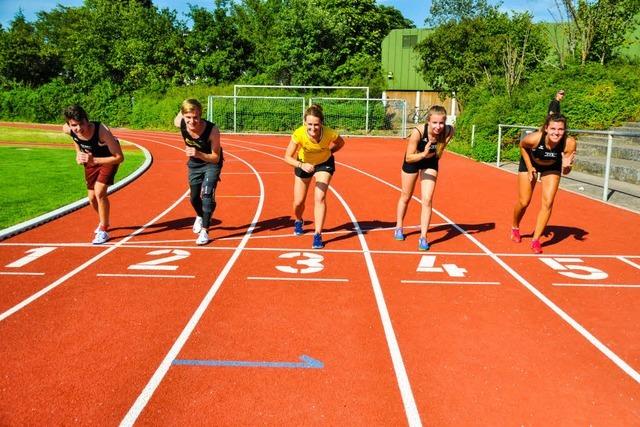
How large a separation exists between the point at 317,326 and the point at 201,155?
328 cm

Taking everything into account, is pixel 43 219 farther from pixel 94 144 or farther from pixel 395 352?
pixel 395 352

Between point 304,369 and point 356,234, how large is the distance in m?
4.39

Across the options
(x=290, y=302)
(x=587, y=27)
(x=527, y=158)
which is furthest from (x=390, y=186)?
(x=587, y=27)

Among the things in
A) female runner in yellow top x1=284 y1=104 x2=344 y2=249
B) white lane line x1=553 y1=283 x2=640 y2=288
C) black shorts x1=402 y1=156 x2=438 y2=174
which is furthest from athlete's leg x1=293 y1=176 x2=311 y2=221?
white lane line x1=553 y1=283 x2=640 y2=288

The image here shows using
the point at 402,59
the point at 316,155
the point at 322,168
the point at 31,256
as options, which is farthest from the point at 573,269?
the point at 402,59

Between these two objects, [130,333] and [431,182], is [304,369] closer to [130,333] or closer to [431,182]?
[130,333]

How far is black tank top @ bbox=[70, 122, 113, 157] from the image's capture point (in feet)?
22.8

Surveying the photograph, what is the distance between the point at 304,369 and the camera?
3783mm

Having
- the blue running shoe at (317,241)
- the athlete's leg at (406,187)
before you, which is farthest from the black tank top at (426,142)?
the blue running shoe at (317,241)

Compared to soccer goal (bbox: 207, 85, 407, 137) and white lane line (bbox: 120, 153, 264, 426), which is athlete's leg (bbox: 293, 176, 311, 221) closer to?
white lane line (bbox: 120, 153, 264, 426)

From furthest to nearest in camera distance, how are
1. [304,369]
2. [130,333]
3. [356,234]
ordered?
[356,234] → [130,333] → [304,369]

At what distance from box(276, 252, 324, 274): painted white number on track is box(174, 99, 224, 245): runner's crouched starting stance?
1.30 m

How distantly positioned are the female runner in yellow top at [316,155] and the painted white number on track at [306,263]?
34 cm

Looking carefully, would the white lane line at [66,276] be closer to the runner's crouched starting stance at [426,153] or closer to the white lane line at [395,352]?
the white lane line at [395,352]
